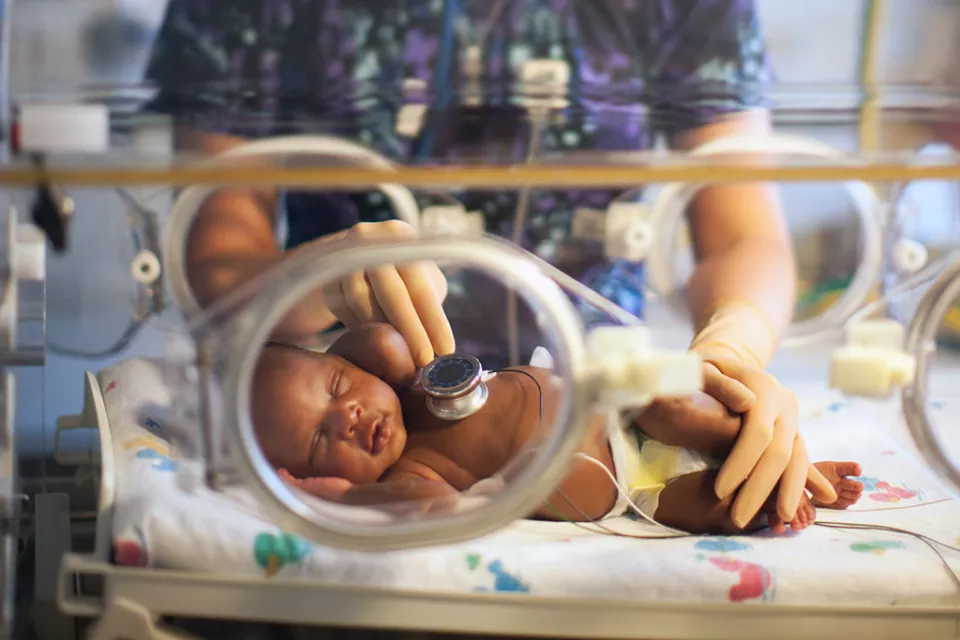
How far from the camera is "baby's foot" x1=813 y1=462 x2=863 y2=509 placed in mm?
1009

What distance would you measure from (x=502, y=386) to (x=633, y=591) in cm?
27

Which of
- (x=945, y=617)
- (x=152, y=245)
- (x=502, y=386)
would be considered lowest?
(x=945, y=617)

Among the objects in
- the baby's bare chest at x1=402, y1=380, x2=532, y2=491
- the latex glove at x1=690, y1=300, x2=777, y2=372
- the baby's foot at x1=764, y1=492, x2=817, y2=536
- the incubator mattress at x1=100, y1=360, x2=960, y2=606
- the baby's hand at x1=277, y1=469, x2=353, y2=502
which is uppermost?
the latex glove at x1=690, y1=300, x2=777, y2=372

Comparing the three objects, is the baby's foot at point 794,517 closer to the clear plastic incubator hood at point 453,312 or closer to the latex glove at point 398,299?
the clear plastic incubator hood at point 453,312

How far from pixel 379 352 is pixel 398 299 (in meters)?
0.08

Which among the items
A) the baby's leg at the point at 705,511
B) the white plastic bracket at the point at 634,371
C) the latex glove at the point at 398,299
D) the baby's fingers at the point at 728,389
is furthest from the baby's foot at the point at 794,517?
the latex glove at the point at 398,299

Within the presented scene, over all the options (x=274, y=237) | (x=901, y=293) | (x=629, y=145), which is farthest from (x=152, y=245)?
(x=901, y=293)

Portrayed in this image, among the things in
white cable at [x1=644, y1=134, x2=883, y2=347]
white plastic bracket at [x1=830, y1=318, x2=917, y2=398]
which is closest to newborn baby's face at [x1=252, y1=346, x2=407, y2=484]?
white cable at [x1=644, y1=134, x2=883, y2=347]

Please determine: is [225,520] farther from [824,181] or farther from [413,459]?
[824,181]

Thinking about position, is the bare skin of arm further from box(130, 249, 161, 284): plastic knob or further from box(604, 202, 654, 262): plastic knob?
box(604, 202, 654, 262): plastic knob

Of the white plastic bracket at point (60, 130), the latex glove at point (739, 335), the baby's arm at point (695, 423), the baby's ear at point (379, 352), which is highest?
the white plastic bracket at point (60, 130)

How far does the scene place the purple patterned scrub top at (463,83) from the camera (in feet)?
3.08

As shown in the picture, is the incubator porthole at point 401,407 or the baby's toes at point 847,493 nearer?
the incubator porthole at point 401,407

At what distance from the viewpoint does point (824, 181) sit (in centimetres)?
85
